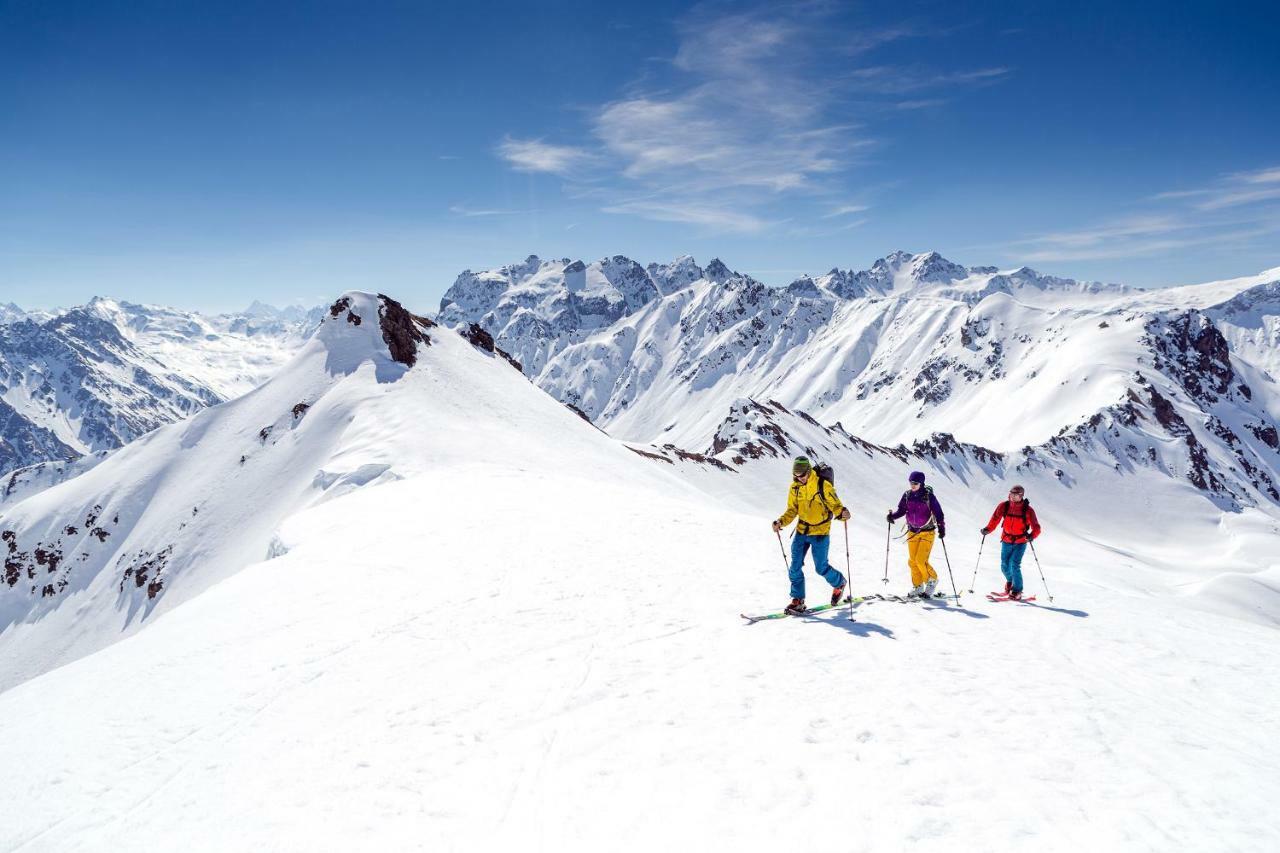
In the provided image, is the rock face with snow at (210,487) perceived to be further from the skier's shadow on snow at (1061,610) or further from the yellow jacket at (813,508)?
the skier's shadow on snow at (1061,610)

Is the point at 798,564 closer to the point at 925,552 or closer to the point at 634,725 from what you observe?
the point at 925,552

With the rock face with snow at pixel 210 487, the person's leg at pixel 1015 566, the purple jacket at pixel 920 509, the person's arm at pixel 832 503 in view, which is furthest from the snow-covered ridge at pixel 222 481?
the person's leg at pixel 1015 566

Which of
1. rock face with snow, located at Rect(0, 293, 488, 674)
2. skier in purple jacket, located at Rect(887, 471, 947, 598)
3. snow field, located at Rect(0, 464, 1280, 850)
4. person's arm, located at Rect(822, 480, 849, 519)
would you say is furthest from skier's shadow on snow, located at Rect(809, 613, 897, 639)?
rock face with snow, located at Rect(0, 293, 488, 674)

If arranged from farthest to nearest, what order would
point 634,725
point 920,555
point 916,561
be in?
point 916,561 < point 920,555 < point 634,725

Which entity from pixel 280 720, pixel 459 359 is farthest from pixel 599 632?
pixel 459 359

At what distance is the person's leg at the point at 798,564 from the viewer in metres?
13.1

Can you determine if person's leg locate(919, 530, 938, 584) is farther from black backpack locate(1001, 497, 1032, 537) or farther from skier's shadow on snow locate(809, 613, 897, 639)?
skier's shadow on snow locate(809, 613, 897, 639)

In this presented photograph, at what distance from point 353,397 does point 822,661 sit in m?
55.2

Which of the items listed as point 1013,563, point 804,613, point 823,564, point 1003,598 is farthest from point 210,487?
point 1013,563

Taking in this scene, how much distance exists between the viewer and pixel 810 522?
13.4 meters

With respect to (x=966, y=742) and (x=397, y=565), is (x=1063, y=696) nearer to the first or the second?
(x=966, y=742)

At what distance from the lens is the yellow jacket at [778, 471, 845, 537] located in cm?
1323

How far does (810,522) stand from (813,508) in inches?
12.5

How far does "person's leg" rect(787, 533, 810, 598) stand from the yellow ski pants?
3.17 m
